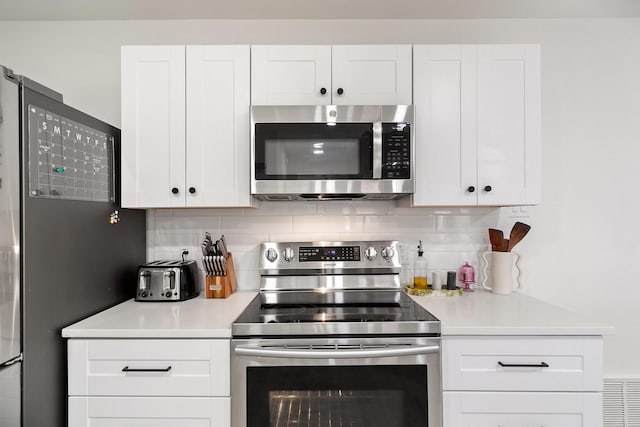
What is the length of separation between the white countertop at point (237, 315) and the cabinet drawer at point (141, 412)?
238 mm

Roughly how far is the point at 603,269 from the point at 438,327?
1.34 metres

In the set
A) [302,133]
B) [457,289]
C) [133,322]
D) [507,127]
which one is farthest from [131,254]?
[507,127]

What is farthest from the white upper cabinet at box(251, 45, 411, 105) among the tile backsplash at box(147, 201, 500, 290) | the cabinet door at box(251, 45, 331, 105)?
the tile backsplash at box(147, 201, 500, 290)

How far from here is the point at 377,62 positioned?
1854 millimetres

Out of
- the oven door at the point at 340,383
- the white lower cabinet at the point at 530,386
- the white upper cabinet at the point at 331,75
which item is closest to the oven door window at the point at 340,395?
the oven door at the point at 340,383

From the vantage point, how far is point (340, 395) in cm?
147

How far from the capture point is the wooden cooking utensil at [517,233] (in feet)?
6.56

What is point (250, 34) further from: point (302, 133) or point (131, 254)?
point (131, 254)

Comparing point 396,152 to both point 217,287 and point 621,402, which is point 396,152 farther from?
point 621,402

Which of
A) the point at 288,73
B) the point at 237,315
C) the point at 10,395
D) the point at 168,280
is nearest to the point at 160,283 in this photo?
the point at 168,280

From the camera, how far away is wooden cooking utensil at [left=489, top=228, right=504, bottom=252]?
2.05 meters

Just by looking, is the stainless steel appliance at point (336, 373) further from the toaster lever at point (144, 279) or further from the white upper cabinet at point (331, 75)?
the white upper cabinet at point (331, 75)

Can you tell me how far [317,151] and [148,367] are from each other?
1127 millimetres

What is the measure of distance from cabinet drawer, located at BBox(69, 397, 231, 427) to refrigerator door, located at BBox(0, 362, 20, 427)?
0.72ft
